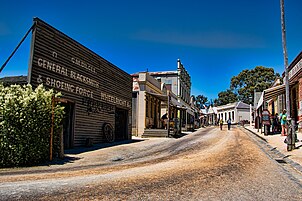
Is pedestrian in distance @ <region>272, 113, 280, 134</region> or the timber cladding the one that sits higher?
the timber cladding

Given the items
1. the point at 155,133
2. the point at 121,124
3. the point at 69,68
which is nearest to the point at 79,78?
the point at 69,68

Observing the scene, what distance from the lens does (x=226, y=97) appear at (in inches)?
2879

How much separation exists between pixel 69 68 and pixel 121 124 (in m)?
7.84

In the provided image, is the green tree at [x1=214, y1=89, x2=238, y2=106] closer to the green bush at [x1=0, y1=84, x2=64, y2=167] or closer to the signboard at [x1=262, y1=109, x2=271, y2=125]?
the signboard at [x1=262, y1=109, x2=271, y2=125]

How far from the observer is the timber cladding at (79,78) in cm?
1145

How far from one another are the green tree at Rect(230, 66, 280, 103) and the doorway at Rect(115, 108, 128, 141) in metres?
45.6

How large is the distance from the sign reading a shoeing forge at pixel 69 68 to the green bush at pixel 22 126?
1.97 m

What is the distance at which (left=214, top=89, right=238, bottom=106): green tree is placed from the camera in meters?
70.4

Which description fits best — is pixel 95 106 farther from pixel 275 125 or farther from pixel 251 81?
pixel 251 81

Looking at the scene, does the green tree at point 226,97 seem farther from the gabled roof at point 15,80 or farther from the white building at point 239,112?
the gabled roof at point 15,80

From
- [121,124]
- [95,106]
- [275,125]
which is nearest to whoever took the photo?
[95,106]

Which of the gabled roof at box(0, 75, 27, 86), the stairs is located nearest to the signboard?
the stairs

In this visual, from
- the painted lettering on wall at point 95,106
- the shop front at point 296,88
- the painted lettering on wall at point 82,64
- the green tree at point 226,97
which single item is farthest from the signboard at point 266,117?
the green tree at point 226,97

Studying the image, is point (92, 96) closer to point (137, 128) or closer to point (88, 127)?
point (88, 127)
